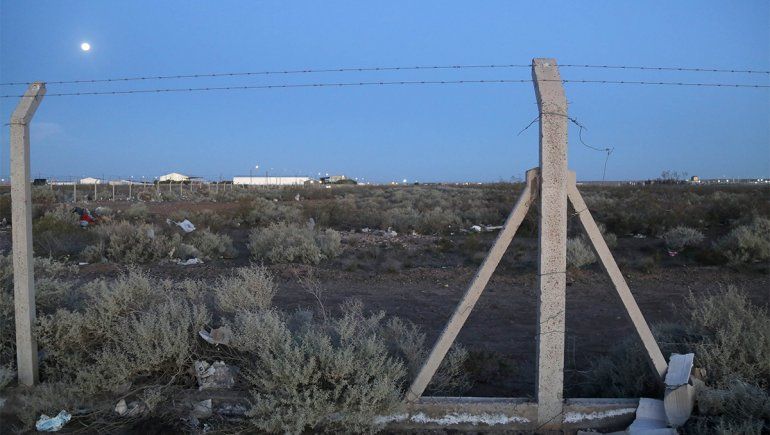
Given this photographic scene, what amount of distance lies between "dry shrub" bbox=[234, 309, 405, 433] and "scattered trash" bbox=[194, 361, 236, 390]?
168 mm

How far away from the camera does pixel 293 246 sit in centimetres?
1494

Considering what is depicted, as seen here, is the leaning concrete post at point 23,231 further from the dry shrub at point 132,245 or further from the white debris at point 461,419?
the dry shrub at point 132,245

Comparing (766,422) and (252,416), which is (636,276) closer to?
(766,422)

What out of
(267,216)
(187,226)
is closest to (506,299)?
(187,226)

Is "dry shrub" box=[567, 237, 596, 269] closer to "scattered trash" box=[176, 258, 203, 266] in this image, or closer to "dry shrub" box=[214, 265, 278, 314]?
"dry shrub" box=[214, 265, 278, 314]

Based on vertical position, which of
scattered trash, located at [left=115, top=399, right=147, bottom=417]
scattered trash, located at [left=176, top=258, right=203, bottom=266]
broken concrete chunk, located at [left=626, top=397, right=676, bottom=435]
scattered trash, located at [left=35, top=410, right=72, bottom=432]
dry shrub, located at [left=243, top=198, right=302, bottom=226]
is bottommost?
scattered trash, located at [left=35, top=410, right=72, bottom=432]

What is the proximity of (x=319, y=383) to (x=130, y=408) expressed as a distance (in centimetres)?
177

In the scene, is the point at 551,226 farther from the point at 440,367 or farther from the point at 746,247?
the point at 746,247

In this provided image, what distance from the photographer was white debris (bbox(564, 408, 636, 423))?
4.54 metres

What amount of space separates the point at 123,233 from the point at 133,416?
41.5ft

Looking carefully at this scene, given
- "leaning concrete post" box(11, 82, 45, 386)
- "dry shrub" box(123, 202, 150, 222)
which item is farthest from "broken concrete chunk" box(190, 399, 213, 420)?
"dry shrub" box(123, 202, 150, 222)

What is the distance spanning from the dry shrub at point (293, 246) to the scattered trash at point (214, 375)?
8805 millimetres

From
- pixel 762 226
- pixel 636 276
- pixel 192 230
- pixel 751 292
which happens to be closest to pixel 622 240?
pixel 762 226

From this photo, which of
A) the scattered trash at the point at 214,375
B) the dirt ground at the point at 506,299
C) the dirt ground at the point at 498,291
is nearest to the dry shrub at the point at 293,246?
the dirt ground at the point at 498,291
